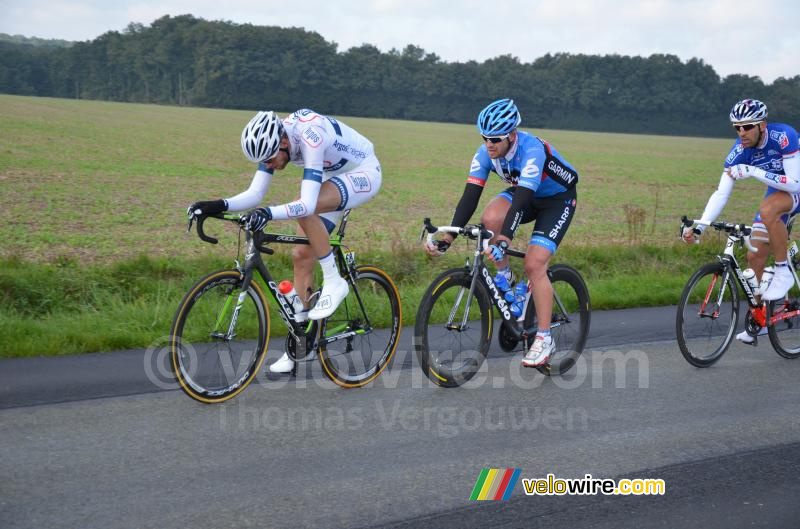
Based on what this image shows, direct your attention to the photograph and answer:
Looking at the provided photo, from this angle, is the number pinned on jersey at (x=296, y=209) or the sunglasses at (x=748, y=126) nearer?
the number pinned on jersey at (x=296, y=209)

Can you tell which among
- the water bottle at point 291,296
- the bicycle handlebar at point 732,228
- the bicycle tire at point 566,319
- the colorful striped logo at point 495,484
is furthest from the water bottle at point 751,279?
the water bottle at point 291,296

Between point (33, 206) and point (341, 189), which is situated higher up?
point (341, 189)

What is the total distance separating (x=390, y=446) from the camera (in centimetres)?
450

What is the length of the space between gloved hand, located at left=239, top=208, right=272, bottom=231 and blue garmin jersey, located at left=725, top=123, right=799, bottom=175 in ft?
13.1

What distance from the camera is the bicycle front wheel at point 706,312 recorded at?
645 centimetres

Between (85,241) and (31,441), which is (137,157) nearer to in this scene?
(85,241)

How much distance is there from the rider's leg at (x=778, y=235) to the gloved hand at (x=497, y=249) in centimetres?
272

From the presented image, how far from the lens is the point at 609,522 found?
363cm

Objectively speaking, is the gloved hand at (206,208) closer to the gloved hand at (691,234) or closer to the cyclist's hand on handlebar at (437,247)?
the cyclist's hand on handlebar at (437,247)

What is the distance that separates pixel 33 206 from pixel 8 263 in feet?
26.6

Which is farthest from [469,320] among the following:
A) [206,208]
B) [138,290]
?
[138,290]

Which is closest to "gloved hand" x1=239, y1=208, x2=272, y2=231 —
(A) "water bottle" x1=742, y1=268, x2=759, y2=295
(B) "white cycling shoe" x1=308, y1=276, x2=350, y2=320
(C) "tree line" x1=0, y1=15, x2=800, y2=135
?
(B) "white cycling shoe" x1=308, y1=276, x2=350, y2=320

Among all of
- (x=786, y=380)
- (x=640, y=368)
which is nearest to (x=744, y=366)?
(x=786, y=380)

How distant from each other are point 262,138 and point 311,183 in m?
0.44
